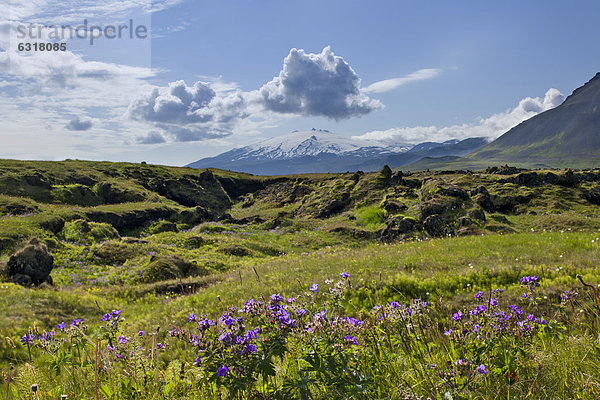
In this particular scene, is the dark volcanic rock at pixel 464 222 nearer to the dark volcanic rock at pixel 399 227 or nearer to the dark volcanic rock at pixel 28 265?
the dark volcanic rock at pixel 399 227

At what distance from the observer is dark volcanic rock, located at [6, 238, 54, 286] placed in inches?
609

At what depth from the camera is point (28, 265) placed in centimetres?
1582

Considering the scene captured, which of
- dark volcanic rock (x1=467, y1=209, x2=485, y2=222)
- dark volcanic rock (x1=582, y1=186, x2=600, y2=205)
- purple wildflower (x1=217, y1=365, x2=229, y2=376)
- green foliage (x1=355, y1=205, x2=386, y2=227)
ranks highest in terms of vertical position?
purple wildflower (x1=217, y1=365, x2=229, y2=376)

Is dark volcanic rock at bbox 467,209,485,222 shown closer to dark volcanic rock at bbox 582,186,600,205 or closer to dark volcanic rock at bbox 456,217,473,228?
dark volcanic rock at bbox 456,217,473,228

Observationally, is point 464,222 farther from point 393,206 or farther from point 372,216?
point 372,216

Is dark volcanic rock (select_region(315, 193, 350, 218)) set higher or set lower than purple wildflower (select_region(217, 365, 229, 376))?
lower

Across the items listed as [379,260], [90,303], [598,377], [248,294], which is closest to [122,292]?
[90,303]

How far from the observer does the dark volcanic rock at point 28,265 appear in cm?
1547

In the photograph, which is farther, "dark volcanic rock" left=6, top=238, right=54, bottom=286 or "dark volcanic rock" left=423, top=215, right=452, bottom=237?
"dark volcanic rock" left=423, top=215, right=452, bottom=237

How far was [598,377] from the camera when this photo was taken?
11.0 feet

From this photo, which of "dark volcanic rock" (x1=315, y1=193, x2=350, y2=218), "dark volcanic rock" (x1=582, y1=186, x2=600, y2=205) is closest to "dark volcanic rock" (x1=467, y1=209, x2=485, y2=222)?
"dark volcanic rock" (x1=582, y1=186, x2=600, y2=205)

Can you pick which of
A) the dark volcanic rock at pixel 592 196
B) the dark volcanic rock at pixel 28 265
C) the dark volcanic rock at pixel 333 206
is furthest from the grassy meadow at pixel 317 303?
the dark volcanic rock at pixel 333 206

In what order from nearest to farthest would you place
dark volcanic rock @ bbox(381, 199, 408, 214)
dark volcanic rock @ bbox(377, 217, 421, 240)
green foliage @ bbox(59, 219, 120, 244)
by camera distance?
1. green foliage @ bbox(59, 219, 120, 244)
2. dark volcanic rock @ bbox(377, 217, 421, 240)
3. dark volcanic rock @ bbox(381, 199, 408, 214)

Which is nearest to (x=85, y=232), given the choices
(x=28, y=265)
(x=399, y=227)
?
(x=28, y=265)
